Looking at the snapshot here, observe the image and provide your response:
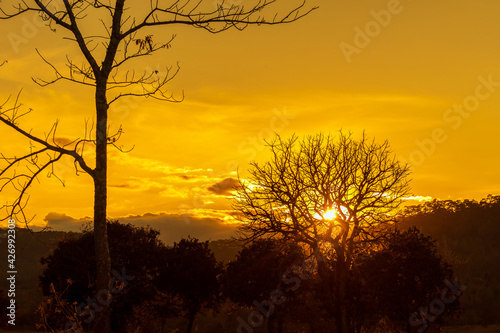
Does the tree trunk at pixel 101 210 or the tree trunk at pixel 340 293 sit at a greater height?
the tree trunk at pixel 101 210

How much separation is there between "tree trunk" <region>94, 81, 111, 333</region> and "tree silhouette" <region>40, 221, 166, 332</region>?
3468 centimetres

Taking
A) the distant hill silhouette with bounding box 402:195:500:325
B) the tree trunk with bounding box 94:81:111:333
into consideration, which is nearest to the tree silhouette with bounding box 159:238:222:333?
the distant hill silhouette with bounding box 402:195:500:325

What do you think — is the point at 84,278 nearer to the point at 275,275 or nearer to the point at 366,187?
the point at 275,275

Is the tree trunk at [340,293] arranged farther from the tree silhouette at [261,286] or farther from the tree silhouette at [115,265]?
the tree silhouette at [115,265]

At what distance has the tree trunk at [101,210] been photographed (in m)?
9.22

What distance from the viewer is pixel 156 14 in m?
9.13

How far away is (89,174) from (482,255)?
302 feet

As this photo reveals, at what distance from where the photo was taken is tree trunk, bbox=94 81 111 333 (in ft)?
30.2

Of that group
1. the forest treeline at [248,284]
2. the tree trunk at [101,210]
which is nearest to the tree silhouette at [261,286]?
the forest treeline at [248,284]

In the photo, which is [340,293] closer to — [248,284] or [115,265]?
[248,284]

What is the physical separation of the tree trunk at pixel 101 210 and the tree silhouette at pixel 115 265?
3468 cm

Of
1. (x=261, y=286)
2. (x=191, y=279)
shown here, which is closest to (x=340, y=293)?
(x=261, y=286)

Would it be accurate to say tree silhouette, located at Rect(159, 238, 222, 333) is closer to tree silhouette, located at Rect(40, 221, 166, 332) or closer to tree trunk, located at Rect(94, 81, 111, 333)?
tree silhouette, located at Rect(40, 221, 166, 332)

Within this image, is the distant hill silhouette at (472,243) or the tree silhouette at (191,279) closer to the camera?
the tree silhouette at (191,279)
